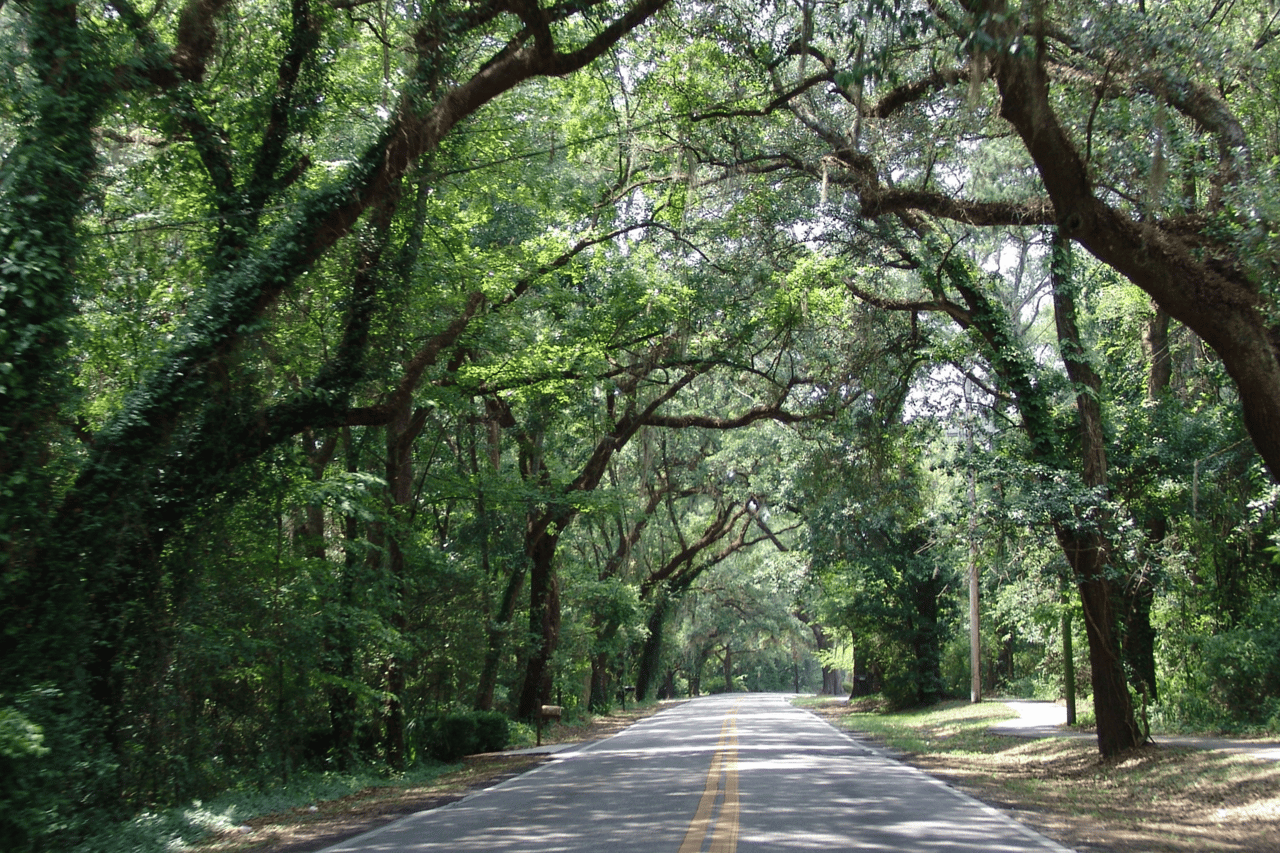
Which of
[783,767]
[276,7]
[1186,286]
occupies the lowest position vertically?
[783,767]

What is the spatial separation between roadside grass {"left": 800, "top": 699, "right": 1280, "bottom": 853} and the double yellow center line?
2.74m

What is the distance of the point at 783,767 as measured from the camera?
13148 millimetres

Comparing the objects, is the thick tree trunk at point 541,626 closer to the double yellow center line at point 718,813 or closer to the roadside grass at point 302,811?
the roadside grass at point 302,811

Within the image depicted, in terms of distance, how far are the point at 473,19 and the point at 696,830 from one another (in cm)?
918

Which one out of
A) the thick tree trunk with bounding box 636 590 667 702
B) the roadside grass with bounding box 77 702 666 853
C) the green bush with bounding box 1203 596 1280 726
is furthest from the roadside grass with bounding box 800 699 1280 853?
the thick tree trunk with bounding box 636 590 667 702

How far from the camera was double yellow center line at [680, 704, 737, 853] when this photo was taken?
714 centimetres

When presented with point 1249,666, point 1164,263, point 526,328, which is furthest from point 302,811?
point 1249,666

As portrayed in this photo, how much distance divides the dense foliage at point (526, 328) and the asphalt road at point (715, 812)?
313 cm

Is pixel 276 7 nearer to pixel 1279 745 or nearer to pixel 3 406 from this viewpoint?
pixel 3 406

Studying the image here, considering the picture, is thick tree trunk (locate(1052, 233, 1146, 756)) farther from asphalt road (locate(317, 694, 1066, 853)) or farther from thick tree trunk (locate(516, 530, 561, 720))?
thick tree trunk (locate(516, 530, 561, 720))

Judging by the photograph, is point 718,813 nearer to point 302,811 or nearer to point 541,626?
point 302,811

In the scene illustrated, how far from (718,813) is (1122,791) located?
5.50 meters

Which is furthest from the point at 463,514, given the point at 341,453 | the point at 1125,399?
the point at 1125,399

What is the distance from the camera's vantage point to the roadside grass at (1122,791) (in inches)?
312
